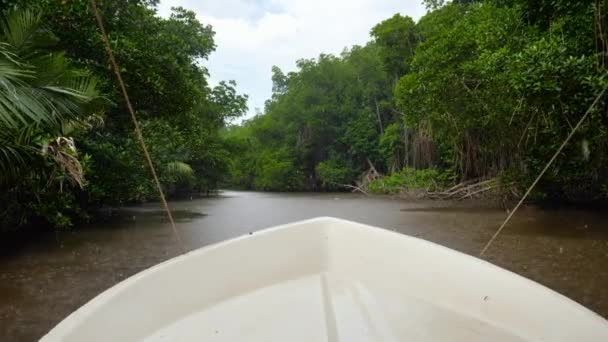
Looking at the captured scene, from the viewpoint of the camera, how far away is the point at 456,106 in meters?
9.01

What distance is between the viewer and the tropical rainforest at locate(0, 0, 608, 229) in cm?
332

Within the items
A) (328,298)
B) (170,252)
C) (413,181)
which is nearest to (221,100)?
(413,181)

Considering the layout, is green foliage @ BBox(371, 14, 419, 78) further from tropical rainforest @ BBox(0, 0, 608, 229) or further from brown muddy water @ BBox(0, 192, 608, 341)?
brown muddy water @ BBox(0, 192, 608, 341)

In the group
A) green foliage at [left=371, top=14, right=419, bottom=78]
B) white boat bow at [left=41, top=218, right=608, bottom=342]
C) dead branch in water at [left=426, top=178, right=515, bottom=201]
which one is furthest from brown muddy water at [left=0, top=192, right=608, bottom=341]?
green foliage at [left=371, top=14, right=419, bottom=78]

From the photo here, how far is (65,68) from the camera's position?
326cm

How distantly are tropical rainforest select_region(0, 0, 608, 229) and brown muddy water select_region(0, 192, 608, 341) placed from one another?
665 millimetres

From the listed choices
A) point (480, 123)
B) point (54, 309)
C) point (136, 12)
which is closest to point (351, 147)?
point (480, 123)

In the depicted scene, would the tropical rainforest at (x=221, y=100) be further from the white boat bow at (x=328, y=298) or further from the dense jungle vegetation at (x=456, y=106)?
the white boat bow at (x=328, y=298)

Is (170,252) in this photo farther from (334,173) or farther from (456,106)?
(334,173)

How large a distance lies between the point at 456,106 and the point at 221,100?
24.3 feet

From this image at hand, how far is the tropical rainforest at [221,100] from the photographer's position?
10.9ft

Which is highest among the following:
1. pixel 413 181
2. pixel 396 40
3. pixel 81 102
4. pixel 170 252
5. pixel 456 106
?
pixel 396 40

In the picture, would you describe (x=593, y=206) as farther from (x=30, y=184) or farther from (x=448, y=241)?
(x=30, y=184)

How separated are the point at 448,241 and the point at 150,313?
14.2ft
